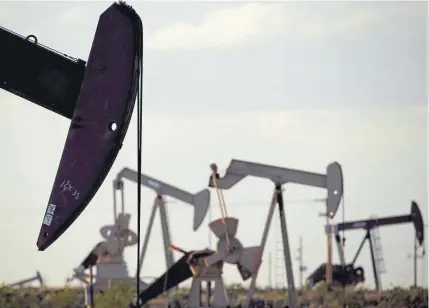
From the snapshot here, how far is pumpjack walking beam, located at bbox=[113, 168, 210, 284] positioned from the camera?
27391mm

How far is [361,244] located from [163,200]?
22.3 ft

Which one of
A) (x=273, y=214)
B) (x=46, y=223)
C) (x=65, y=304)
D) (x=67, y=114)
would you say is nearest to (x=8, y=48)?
(x=67, y=114)

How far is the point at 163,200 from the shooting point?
28.3 metres

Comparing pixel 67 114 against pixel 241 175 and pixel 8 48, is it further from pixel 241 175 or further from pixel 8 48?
pixel 241 175

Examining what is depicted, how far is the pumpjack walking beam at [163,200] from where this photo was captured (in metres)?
27.4

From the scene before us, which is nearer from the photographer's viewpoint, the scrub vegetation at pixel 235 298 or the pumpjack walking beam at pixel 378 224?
the scrub vegetation at pixel 235 298

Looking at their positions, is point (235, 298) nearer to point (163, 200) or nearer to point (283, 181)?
point (163, 200)

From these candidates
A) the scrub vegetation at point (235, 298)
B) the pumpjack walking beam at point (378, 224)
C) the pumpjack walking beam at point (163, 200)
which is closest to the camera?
the scrub vegetation at point (235, 298)

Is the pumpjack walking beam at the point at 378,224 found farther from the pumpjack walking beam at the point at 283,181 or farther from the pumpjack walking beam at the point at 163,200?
the pumpjack walking beam at the point at 283,181

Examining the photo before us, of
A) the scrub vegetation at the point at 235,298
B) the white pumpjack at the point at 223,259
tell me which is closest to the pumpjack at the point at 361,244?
the scrub vegetation at the point at 235,298

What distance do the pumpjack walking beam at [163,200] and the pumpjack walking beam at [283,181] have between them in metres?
5.42

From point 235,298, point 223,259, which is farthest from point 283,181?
point 235,298

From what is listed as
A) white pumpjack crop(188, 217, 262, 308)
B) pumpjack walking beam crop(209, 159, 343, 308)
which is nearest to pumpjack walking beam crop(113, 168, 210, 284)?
white pumpjack crop(188, 217, 262, 308)

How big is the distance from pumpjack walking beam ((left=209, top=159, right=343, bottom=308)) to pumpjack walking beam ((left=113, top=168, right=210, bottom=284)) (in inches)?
213
